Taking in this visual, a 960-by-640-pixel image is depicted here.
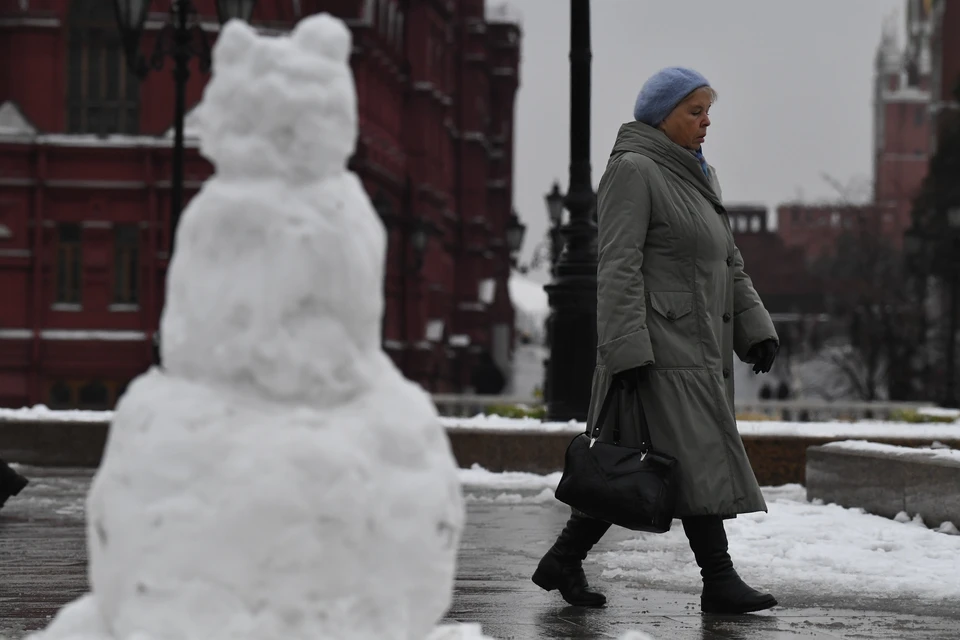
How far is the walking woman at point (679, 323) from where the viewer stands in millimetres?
6914

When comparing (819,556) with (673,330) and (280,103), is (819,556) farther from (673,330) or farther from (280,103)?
(280,103)

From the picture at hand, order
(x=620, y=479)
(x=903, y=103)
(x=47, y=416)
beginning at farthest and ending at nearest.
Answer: (x=903, y=103)
(x=47, y=416)
(x=620, y=479)

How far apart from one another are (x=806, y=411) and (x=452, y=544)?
83.6 feet

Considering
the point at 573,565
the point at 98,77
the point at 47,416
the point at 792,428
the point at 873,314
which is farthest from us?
the point at 873,314

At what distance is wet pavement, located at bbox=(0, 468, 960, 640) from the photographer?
21.3ft

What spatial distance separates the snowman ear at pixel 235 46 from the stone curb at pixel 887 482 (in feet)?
22.2

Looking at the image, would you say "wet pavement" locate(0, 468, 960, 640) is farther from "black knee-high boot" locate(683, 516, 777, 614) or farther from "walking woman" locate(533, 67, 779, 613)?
"walking woman" locate(533, 67, 779, 613)

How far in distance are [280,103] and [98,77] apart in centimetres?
3125

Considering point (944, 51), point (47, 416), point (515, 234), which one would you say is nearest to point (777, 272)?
point (944, 51)

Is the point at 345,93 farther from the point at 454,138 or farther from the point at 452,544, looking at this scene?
the point at 454,138

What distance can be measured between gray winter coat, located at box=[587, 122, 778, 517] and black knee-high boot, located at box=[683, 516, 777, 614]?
0.11 m

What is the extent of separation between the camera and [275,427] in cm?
376

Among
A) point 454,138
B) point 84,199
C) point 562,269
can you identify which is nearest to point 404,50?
point 454,138

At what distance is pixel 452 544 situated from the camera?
407 cm
